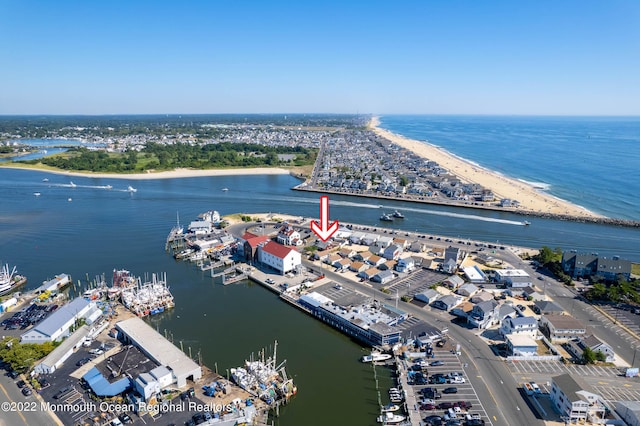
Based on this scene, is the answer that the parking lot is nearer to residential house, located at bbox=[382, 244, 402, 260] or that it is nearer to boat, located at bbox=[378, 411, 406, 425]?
boat, located at bbox=[378, 411, 406, 425]

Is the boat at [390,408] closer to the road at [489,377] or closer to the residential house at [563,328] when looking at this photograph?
the road at [489,377]

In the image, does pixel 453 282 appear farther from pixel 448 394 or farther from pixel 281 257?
pixel 281 257

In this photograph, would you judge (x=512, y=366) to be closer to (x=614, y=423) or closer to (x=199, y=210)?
(x=614, y=423)

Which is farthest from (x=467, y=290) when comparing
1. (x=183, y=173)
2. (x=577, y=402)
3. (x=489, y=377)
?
(x=183, y=173)

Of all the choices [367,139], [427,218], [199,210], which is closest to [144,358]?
[199,210]

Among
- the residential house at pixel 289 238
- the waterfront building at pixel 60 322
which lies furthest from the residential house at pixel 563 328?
the waterfront building at pixel 60 322

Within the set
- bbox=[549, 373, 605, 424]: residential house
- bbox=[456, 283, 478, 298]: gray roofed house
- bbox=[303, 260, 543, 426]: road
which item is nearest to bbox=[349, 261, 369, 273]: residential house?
bbox=[303, 260, 543, 426]: road
